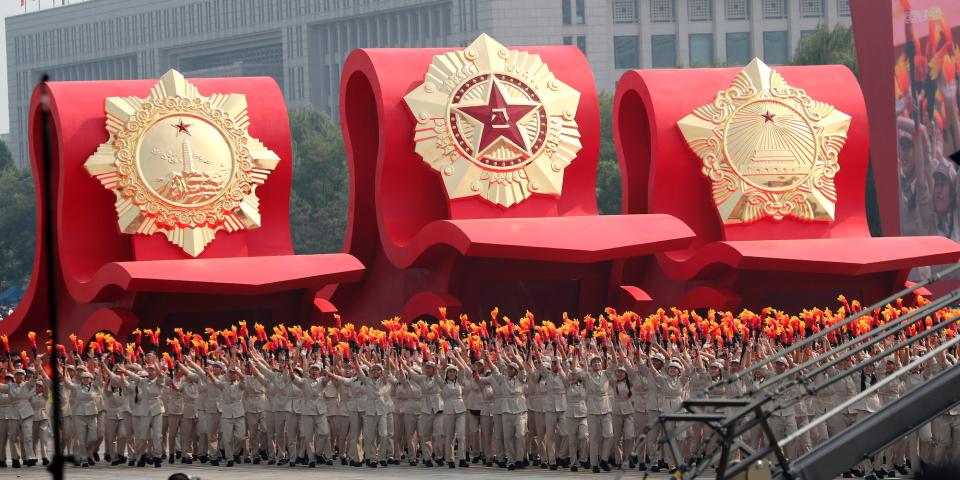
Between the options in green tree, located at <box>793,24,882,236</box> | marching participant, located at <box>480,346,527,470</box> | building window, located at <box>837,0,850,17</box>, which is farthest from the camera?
building window, located at <box>837,0,850,17</box>

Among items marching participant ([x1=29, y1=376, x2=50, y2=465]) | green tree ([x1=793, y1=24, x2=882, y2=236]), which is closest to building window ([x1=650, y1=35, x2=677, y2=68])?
green tree ([x1=793, y1=24, x2=882, y2=236])

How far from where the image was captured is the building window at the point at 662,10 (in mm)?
97125

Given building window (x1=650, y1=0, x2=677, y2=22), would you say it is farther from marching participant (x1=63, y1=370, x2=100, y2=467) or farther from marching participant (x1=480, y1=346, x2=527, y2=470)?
marching participant (x1=480, y1=346, x2=527, y2=470)

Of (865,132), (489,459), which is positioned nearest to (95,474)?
(489,459)

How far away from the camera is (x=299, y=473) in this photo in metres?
20.1

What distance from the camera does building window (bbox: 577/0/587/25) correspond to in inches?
3767

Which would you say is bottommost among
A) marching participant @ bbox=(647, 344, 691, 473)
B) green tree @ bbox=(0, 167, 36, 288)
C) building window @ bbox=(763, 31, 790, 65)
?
marching participant @ bbox=(647, 344, 691, 473)

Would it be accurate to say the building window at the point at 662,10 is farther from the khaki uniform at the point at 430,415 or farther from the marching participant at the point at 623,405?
the marching participant at the point at 623,405

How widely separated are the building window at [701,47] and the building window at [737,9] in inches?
63.5

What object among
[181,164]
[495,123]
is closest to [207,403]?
[181,164]

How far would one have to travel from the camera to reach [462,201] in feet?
97.3

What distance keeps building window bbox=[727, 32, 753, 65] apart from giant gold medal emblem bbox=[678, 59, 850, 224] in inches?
2581

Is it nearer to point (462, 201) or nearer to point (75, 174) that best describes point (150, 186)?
point (75, 174)

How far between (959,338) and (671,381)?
827 centimetres
